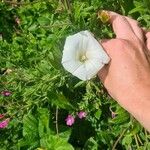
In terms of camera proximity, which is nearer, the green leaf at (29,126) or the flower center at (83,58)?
the flower center at (83,58)

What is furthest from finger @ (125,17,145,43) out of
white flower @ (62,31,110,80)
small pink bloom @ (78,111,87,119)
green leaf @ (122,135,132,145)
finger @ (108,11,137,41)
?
small pink bloom @ (78,111,87,119)

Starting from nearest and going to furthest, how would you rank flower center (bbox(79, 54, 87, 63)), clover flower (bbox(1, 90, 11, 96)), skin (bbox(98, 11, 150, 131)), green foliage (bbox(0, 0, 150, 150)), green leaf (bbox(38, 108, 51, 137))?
skin (bbox(98, 11, 150, 131)) → flower center (bbox(79, 54, 87, 63)) → green foliage (bbox(0, 0, 150, 150)) → green leaf (bbox(38, 108, 51, 137)) → clover flower (bbox(1, 90, 11, 96))

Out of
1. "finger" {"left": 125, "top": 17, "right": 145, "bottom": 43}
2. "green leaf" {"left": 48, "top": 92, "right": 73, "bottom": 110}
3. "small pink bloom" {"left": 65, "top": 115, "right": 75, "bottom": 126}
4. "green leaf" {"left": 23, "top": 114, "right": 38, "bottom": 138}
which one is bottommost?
"small pink bloom" {"left": 65, "top": 115, "right": 75, "bottom": 126}

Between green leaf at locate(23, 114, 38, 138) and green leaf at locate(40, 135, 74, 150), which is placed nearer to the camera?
green leaf at locate(40, 135, 74, 150)

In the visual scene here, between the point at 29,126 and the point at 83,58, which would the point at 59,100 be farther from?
the point at 83,58

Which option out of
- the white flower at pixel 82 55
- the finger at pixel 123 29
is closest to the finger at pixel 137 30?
the finger at pixel 123 29

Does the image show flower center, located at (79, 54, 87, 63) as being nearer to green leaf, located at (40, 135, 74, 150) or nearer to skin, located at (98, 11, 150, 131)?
skin, located at (98, 11, 150, 131)

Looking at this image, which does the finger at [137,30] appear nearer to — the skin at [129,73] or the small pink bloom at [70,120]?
the skin at [129,73]
